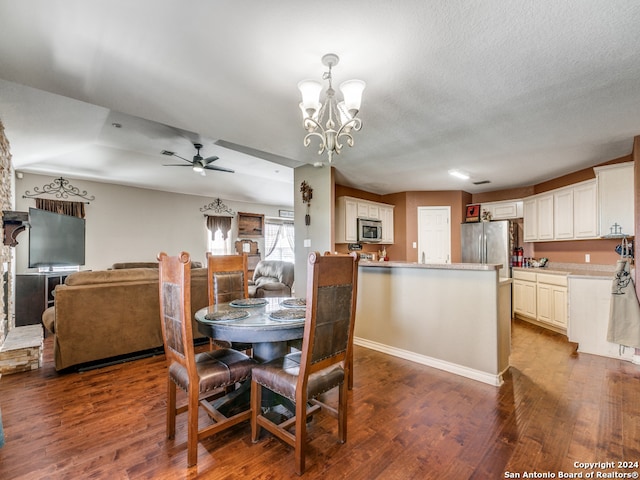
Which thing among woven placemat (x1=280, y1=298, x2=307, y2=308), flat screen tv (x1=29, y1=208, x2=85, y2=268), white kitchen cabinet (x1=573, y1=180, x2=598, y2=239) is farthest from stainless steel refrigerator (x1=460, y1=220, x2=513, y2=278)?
flat screen tv (x1=29, y1=208, x2=85, y2=268)

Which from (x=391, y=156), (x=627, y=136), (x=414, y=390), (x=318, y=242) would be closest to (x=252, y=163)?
(x=318, y=242)

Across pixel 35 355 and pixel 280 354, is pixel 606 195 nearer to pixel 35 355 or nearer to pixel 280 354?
pixel 280 354

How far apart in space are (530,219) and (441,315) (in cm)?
368

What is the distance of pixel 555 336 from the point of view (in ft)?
13.6

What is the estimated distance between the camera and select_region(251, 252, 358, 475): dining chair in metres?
1.59

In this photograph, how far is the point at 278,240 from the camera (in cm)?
945

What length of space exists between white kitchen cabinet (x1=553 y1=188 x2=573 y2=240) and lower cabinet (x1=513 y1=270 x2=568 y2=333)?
74 centimetres

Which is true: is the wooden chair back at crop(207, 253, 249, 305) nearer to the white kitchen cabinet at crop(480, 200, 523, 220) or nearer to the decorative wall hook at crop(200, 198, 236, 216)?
the white kitchen cabinet at crop(480, 200, 523, 220)

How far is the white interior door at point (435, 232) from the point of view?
6242mm

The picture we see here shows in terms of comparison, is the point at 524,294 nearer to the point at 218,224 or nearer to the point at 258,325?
the point at 258,325

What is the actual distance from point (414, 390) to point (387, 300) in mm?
1089

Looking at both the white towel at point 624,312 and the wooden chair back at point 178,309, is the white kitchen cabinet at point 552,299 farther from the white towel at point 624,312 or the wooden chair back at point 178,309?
the wooden chair back at point 178,309

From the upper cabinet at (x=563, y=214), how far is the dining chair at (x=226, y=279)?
15.8 feet

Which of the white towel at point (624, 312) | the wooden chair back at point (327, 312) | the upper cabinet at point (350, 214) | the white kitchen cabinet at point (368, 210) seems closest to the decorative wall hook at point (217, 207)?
the upper cabinet at point (350, 214)
